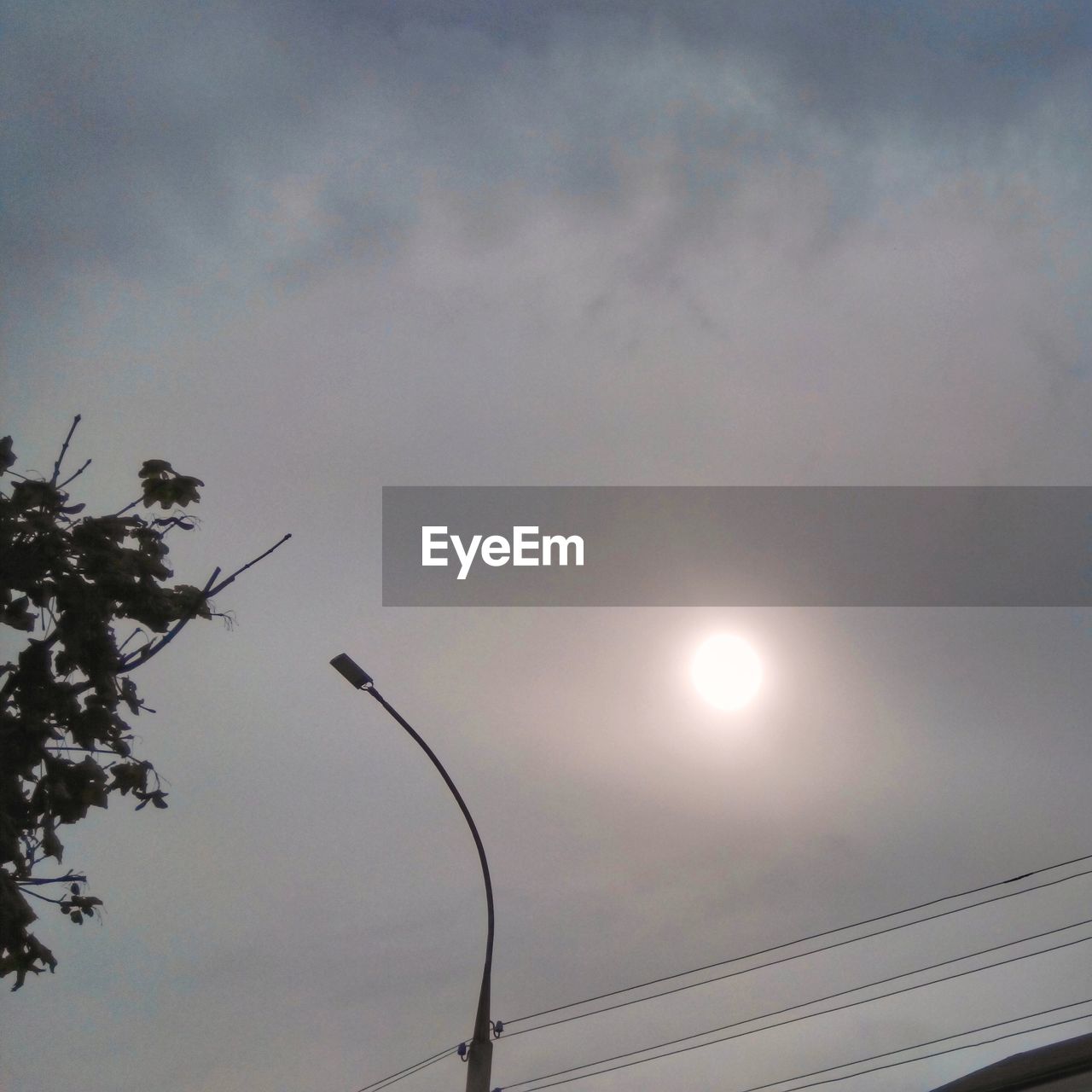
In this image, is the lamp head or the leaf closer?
the leaf

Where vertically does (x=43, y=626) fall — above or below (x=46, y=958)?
above

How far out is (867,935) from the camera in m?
17.7

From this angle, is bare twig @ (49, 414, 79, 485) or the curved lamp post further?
the curved lamp post

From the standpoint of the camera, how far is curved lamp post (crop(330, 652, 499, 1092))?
13.0 metres

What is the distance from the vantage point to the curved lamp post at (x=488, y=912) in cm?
1298

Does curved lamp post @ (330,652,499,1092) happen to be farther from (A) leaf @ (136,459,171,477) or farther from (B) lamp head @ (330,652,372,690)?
(A) leaf @ (136,459,171,477)

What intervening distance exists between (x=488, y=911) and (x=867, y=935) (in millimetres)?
7434

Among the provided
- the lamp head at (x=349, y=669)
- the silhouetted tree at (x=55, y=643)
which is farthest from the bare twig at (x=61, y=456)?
the lamp head at (x=349, y=669)

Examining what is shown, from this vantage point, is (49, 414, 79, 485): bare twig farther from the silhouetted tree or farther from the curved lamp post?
the curved lamp post

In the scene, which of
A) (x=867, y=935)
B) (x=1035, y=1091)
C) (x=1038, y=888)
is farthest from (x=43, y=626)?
(x=1035, y=1091)

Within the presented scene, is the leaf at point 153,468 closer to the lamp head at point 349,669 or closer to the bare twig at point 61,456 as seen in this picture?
the bare twig at point 61,456

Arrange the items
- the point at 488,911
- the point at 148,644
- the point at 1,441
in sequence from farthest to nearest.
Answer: the point at 488,911, the point at 148,644, the point at 1,441

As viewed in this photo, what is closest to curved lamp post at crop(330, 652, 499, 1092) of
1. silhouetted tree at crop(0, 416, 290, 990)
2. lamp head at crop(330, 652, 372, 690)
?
lamp head at crop(330, 652, 372, 690)

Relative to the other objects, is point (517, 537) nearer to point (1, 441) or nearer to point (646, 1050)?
point (646, 1050)
